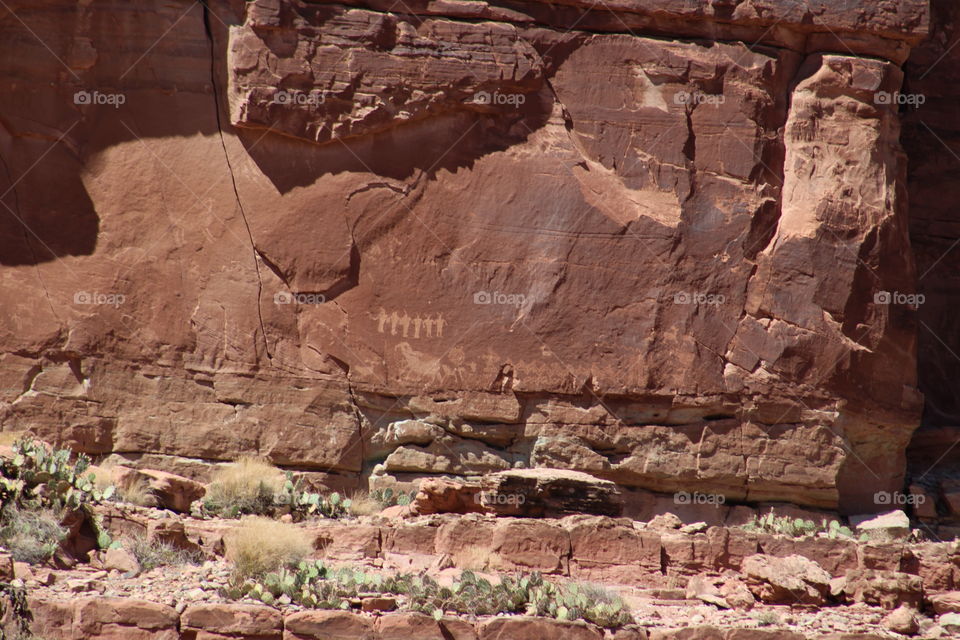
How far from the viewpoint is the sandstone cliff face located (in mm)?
14008

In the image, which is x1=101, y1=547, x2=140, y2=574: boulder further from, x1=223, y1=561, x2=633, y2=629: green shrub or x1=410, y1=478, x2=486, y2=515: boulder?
x1=410, y1=478, x2=486, y2=515: boulder

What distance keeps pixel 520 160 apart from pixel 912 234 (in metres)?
6.51

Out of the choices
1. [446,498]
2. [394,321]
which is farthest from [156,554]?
[394,321]

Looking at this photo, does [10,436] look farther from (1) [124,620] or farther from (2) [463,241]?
(2) [463,241]

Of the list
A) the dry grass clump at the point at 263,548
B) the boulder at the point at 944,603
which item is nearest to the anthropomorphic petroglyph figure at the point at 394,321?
the dry grass clump at the point at 263,548

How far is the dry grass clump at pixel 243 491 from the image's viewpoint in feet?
41.0

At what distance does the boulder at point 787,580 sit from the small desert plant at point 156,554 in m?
5.11

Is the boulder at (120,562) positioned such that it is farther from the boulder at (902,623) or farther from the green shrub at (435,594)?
the boulder at (902,623)

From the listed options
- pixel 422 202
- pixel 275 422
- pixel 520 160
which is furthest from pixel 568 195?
pixel 275 422

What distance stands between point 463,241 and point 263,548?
17.1 feet

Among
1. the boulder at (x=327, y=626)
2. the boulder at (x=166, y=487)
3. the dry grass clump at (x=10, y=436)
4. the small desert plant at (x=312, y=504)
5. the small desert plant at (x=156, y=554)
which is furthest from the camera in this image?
the dry grass clump at (x=10, y=436)

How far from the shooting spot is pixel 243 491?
12.7 metres

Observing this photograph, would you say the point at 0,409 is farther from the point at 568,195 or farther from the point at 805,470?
Answer: the point at 805,470

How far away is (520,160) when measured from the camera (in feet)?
48.3
